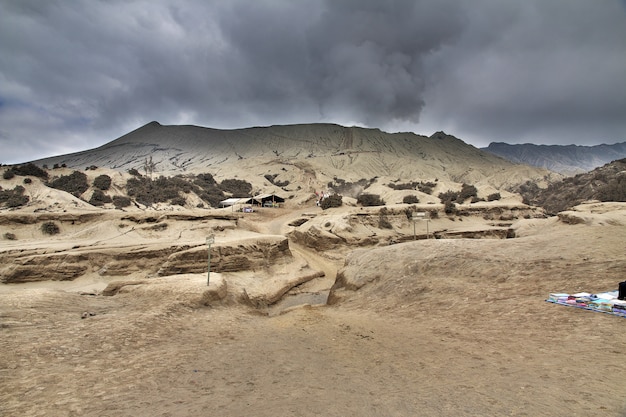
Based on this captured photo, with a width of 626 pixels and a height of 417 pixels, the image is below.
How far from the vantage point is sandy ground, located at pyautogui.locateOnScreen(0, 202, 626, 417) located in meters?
4.19

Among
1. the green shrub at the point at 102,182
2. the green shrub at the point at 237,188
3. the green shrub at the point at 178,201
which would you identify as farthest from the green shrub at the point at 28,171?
the green shrub at the point at 237,188

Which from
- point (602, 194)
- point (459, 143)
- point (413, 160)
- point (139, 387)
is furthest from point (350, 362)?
point (459, 143)

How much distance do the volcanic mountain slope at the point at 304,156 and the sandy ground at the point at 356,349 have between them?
59581 mm

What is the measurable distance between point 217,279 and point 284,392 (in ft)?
30.3

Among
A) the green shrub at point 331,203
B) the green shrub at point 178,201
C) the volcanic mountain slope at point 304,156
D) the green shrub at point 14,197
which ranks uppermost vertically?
the volcanic mountain slope at point 304,156

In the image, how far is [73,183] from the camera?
37.1 m

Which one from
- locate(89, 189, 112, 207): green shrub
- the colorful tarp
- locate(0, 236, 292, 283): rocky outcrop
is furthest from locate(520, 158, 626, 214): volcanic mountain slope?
locate(89, 189, 112, 207): green shrub

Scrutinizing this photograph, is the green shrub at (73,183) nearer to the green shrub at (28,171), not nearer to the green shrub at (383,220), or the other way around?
the green shrub at (28,171)

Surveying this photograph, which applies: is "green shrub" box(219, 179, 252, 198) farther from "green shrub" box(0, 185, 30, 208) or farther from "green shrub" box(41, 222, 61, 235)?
"green shrub" box(41, 222, 61, 235)

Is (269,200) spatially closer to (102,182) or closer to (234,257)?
(102,182)

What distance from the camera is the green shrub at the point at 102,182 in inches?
1497

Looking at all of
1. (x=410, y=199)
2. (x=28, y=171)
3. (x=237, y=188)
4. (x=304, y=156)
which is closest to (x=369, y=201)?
(x=410, y=199)

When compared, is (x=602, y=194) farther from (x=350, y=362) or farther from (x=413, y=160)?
(x=413, y=160)

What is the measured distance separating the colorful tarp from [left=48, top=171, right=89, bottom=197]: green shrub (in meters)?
45.0
